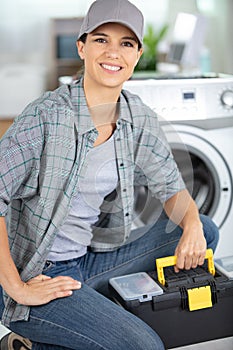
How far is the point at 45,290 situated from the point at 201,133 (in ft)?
3.22

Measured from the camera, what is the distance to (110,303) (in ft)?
4.68

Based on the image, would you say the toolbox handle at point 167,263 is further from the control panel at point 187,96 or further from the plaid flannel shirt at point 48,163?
the control panel at point 187,96

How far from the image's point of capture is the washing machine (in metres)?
2.13

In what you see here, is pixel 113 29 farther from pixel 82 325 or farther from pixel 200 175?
pixel 200 175

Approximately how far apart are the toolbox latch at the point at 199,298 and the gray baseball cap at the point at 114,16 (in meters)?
0.64

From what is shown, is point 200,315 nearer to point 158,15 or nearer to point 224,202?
point 224,202

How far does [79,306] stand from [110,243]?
0.31 m

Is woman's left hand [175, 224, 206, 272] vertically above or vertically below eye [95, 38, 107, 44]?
below

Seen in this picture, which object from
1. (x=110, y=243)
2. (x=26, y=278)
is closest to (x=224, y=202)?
(x=110, y=243)

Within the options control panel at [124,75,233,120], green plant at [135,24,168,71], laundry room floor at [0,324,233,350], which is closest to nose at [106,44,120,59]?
control panel at [124,75,233,120]

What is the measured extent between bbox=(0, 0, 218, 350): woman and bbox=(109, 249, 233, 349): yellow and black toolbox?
63 millimetres

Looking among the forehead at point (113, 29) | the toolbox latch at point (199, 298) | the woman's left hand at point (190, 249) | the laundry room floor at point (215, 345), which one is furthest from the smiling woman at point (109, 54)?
the laundry room floor at point (215, 345)

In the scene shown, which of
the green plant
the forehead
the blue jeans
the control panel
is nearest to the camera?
the blue jeans

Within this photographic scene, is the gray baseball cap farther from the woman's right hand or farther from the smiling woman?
the woman's right hand
